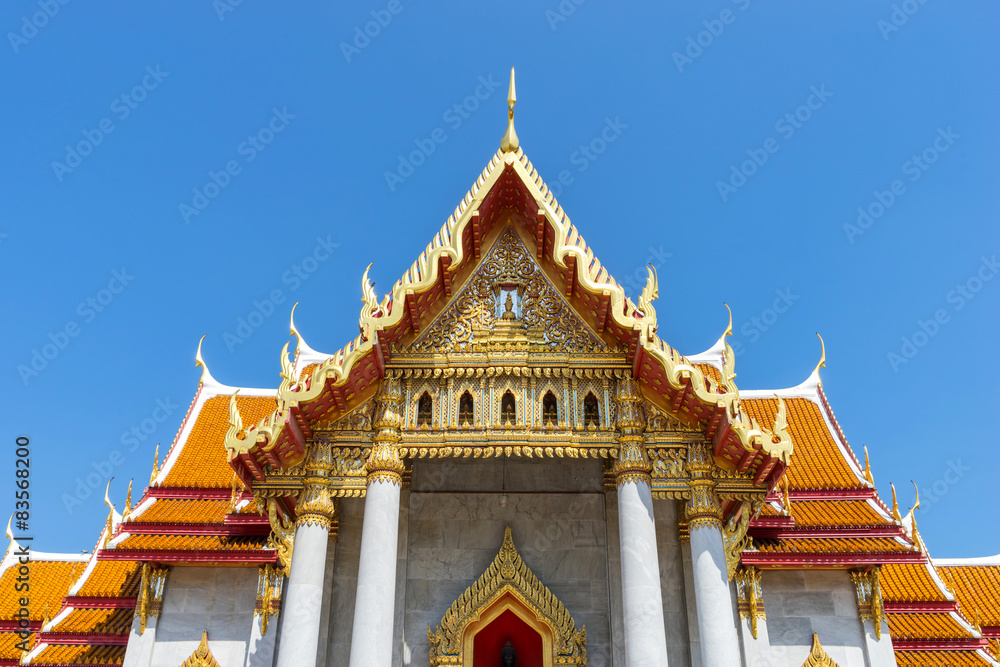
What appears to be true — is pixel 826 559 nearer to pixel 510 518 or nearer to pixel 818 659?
pixel 818 659

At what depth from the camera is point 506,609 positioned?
1213 centimetres

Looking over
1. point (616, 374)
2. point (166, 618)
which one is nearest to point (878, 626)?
point (616, 374)

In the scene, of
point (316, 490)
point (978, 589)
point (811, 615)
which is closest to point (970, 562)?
point (978, 589)

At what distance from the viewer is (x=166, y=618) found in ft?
44.2

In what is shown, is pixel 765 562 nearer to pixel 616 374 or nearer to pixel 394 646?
pixel 616 374

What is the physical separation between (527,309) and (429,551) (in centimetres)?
406

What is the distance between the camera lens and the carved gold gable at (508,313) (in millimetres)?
11367

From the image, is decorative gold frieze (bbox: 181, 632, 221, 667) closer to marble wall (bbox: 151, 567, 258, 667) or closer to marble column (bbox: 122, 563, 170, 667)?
marble wall (bbox: 151, 567, 258, 667)

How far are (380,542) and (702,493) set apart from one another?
13.6 feet

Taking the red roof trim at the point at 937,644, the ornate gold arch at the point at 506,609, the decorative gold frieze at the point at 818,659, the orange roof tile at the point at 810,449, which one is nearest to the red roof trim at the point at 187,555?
the ornate gold arch at the point at 506,609

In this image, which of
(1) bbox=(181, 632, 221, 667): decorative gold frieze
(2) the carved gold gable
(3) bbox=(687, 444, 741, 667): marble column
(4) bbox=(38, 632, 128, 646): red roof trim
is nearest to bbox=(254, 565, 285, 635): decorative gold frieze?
(1) bbox=(181, 632, 221, 667): decorative gold frieze

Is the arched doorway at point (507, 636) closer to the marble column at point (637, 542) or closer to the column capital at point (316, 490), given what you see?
the marble column at point (637, 542)

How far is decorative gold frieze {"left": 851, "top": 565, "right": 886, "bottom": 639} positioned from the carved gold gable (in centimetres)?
635

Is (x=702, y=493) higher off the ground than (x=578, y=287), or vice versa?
(x=578, y=287)
